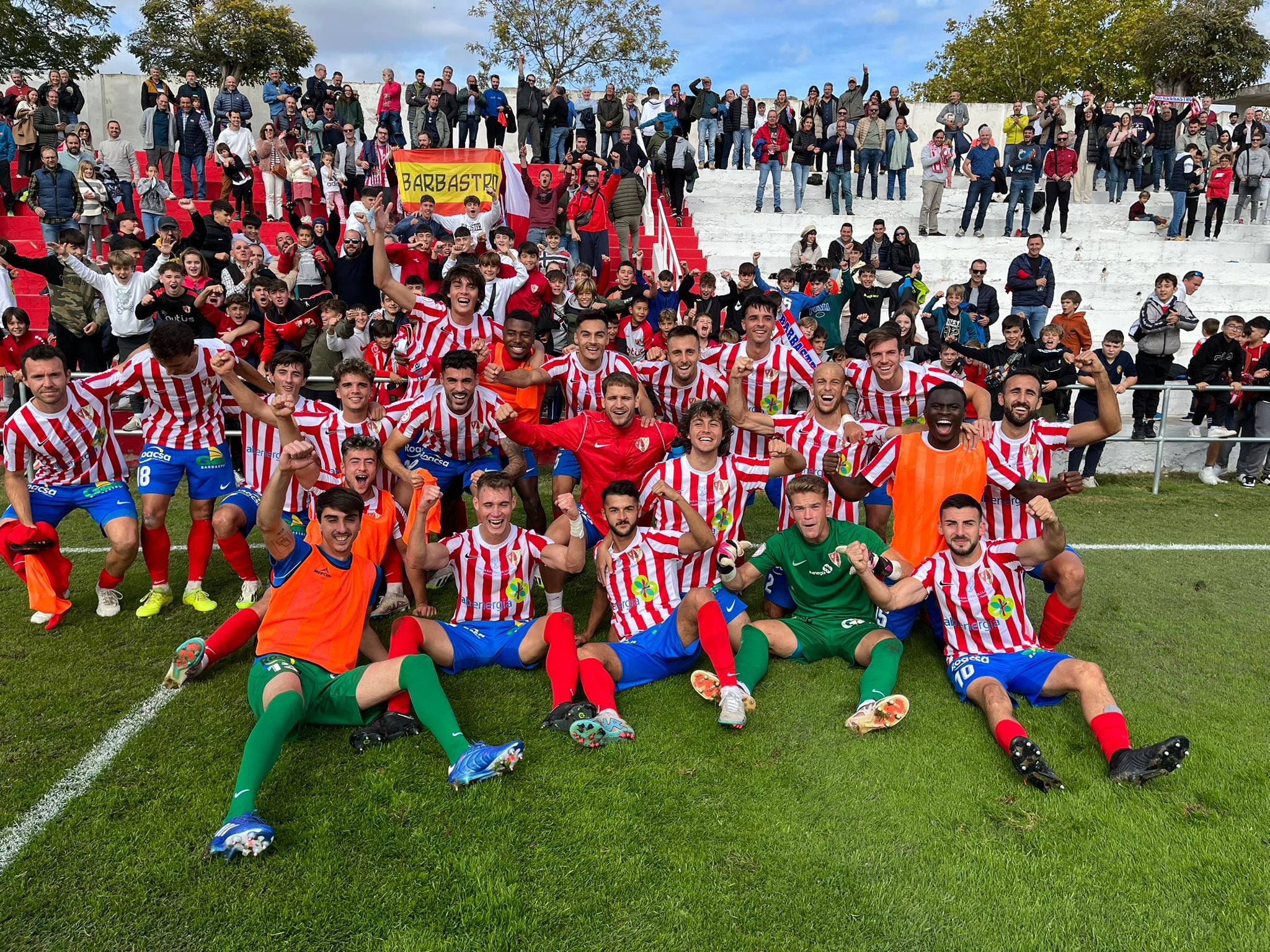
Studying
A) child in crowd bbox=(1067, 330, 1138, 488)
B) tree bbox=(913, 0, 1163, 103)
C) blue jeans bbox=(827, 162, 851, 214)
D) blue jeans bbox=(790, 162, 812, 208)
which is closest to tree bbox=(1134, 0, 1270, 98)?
tree bbox=(913, 0, 1163, 103)

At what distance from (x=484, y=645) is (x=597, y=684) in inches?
31.9

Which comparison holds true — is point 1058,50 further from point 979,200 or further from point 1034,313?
point 1034,313

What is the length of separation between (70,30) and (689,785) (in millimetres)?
38852

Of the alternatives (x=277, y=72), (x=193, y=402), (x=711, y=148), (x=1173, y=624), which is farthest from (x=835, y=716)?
(x=277, y=72)

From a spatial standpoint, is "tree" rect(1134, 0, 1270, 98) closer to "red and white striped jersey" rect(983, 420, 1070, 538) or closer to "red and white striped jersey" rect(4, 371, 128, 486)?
"red and white striped jersey" rect(983, 420, 1070, 538)

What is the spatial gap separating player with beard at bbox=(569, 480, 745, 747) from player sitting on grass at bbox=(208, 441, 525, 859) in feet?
2.78

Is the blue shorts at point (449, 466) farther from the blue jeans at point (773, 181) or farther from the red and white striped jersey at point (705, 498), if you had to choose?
the blue jeans at point (773, 181)

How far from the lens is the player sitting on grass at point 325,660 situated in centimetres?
393

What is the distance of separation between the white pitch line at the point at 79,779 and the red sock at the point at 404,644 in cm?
129

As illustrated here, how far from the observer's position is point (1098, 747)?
14.0 ft

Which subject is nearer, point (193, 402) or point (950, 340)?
point (193, 402)

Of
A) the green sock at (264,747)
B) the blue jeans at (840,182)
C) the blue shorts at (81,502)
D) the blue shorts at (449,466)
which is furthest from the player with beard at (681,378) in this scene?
the blue jeans at (840,182)

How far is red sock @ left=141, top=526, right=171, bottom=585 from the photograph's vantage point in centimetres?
610

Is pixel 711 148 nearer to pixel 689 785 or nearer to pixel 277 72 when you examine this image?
pixel 277 72
